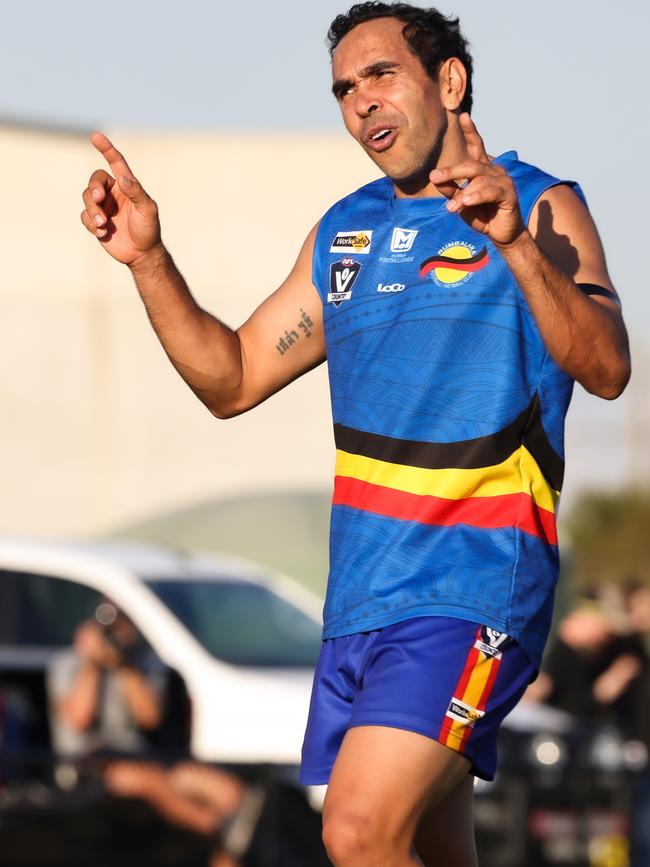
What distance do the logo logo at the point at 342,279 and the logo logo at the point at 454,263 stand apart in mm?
222

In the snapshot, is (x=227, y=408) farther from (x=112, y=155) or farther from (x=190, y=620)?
(x=190, y=620)

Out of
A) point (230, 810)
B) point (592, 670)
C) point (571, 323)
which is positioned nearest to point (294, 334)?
point (571, 323)

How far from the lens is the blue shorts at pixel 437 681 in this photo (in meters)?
3.71

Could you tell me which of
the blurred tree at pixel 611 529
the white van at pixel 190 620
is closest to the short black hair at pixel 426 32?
the white van at pixel 190 620

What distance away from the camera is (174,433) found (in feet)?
83.6

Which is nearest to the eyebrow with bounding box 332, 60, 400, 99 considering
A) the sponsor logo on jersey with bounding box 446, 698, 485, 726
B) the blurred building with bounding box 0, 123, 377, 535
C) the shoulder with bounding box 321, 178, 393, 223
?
the shoulder with bounding box 321, 178, 393, 223

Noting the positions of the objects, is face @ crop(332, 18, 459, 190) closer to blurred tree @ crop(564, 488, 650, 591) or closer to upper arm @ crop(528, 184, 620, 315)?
upper arm @ crop(528, 184, 620, 315)

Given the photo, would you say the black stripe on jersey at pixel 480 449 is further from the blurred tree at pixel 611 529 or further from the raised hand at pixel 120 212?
the blurred tree at pixel 611 529

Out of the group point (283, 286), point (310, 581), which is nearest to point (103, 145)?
point (283, 286)

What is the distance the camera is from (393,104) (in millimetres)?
4027

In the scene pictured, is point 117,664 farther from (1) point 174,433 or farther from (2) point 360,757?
(1) point 174,433

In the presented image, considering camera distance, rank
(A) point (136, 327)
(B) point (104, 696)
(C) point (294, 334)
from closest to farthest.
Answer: (C) point (294, 334) → (B) point (104, 696) → (A) point (136, 327)

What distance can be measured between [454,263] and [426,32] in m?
0.61

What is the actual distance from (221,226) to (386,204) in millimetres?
20862
